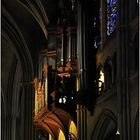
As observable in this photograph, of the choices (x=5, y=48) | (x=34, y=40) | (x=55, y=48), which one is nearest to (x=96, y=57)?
(x=55, y=48)

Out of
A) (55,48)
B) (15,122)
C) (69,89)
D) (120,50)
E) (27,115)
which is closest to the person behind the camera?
(120,50)

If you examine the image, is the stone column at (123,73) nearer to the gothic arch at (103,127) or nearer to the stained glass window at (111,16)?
the stained glass window at (111,16)

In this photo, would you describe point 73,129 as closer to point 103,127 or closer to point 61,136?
point 61,136

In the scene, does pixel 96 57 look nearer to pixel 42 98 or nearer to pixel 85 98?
pixel 85 98

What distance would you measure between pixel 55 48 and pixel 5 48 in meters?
9.83

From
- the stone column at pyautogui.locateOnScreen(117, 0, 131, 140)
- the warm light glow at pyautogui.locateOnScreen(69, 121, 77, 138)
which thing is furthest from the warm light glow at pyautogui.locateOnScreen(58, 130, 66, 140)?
the stone column at pyautogui.locateOnScreen(117, 0, 131, 140)

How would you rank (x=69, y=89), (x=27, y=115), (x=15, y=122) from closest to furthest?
1. (x=69, y=89)
2. (x=27, y=115)
3. (x=15, y=122)

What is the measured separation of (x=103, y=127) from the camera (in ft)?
83.1

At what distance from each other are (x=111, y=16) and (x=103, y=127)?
4698 mm

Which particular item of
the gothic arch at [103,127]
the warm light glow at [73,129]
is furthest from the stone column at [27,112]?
the gothic arch at [103,127]

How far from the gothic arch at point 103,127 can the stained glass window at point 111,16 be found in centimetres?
337

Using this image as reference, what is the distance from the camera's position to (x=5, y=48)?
38750 millimetres

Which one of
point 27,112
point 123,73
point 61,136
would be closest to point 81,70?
point 123,73

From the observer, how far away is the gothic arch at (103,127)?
2488 centimetres
